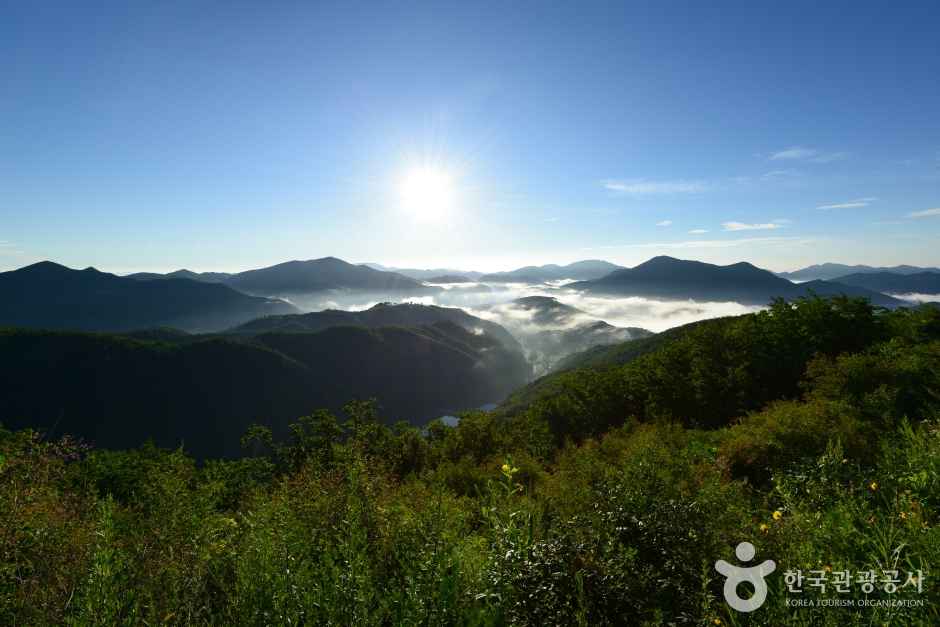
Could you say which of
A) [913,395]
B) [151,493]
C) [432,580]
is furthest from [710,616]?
[913,395]

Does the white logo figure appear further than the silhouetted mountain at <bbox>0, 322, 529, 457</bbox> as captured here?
No

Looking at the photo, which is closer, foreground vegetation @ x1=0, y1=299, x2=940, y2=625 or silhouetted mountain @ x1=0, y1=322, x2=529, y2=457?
foreground vegetation @ x1=0, y1=299, x2=940, y2=625

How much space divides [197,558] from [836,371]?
1765cm

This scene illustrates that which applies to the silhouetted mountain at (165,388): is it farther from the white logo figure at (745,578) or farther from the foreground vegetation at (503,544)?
the white logo figure at (745,578)

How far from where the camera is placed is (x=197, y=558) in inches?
211

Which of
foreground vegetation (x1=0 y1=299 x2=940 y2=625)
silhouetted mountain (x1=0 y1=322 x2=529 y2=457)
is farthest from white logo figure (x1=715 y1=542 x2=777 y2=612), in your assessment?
silhouetted mountain (x1=0 y1=322 x2=529 y2=457)

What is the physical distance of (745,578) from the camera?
14.9 feet

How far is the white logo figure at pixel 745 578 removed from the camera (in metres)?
4.29

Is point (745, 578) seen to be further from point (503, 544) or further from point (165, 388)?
point (165, 388)

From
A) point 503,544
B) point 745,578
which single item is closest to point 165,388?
point 503,544

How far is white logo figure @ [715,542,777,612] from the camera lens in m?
4.29

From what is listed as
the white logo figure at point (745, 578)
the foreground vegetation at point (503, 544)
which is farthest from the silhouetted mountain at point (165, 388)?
the white logo figure at point (745, 578)

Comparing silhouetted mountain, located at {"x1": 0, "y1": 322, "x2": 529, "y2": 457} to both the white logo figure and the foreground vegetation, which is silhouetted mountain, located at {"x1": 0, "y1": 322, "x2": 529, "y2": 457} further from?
the white logo figure

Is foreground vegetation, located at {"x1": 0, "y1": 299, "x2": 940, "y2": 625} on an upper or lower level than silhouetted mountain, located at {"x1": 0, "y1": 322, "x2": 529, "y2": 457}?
upper
